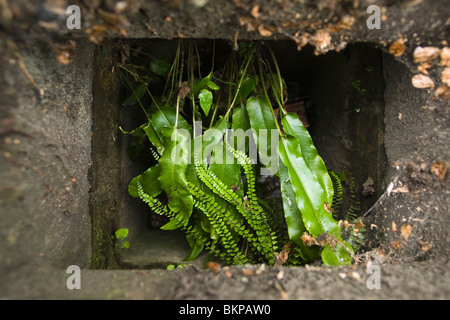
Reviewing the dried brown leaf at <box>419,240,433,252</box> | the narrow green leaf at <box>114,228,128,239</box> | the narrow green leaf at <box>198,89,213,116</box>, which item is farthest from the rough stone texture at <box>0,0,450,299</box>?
the narrow green leaf at <box>198,89,213,116</box>

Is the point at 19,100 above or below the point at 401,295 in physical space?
above

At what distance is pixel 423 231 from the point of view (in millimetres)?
1021


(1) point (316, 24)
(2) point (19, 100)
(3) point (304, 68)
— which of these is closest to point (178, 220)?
(2) point (19, 100)

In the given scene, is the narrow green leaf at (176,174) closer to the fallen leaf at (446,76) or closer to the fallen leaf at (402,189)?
the fallen leaf at (402,189)

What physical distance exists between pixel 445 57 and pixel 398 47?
128mm

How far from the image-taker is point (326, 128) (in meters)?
1.71

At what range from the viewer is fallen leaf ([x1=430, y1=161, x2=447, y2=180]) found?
969 millimetres

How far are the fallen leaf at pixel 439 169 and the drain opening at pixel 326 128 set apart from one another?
239mm

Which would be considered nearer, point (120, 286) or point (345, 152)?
point (120, 286)

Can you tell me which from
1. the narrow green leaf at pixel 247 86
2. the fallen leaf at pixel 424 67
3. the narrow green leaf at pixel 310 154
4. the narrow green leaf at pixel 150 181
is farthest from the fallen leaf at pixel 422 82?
the narrow green leaf at pixel 150 181

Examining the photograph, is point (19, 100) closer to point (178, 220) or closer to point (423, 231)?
point (178, 220)

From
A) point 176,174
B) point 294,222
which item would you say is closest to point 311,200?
point 294,222

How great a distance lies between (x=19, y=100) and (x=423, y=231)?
123cm
